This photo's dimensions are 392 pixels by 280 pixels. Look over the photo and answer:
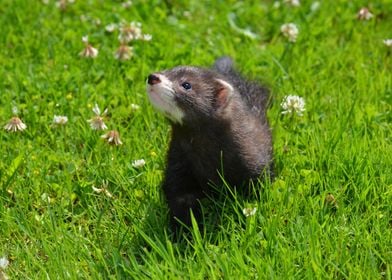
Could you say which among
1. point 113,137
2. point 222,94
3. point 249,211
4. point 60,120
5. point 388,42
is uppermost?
point 222,94

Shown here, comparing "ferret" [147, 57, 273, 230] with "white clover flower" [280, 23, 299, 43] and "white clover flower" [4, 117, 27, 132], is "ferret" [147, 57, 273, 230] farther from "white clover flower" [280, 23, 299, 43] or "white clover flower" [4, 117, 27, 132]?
"white clover flower" [280, 23, 299, 43]

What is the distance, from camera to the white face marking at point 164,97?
433 cm

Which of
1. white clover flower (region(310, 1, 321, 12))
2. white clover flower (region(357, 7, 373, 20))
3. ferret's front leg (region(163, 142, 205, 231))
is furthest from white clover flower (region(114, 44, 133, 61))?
white clover flower (region(357, 7, 373, 20))

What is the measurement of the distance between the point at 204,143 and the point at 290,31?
7.36ft

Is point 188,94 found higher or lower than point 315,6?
higher

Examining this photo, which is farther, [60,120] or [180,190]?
[60,120]

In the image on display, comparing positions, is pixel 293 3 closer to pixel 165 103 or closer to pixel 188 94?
pixel 188 94

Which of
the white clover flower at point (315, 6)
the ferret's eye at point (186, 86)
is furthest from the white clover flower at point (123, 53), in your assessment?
the white clover flower at point (315, 6)

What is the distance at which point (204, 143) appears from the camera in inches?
182

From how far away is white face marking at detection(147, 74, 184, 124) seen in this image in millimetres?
4328

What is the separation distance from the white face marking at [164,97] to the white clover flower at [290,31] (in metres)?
2.34

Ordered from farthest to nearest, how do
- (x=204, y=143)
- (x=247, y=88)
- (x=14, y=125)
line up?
(x=247, y=88), (x=14, y=125), (x=204, y=143)

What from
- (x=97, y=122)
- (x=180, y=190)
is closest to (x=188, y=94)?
(x=180, y=190)

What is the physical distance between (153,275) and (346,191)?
1387 millimetres
